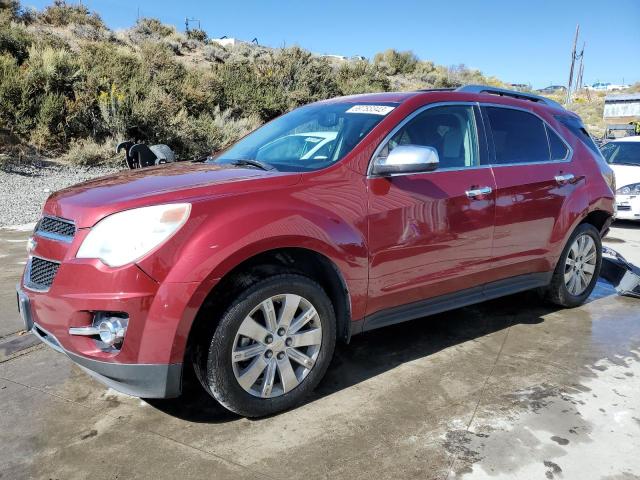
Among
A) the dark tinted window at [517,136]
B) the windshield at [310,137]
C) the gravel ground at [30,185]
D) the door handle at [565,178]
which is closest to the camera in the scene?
the windshield at [310,137]

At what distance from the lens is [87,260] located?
104 inches

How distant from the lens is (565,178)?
4570 millimetres

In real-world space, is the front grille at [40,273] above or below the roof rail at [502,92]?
below

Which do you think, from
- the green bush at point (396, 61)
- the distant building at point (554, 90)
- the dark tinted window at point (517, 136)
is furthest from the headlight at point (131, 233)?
the distant building at point (554, 90)

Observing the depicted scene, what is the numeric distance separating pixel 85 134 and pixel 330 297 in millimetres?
12163

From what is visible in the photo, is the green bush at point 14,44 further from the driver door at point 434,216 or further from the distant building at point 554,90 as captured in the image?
the distant building at point 554,90

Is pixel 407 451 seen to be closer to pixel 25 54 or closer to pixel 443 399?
pixel 443 399

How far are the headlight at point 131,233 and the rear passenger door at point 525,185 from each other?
7.83ft

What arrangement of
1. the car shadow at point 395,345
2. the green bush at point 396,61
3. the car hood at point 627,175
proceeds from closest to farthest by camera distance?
1. the car shadow at point 395,345
2. the car hood at point 627,175
3. the green bush at point 396,61

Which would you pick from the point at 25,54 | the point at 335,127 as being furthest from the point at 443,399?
the point at 25,54

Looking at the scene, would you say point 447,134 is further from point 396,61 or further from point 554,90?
point 554,90

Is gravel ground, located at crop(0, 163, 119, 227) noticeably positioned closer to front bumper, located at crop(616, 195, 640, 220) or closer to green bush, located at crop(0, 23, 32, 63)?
green bush, located at crop(0, 23, 32, 63)

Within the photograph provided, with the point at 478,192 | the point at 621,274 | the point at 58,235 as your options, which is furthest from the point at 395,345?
the point at 621,274

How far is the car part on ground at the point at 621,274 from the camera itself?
542 centimetres
